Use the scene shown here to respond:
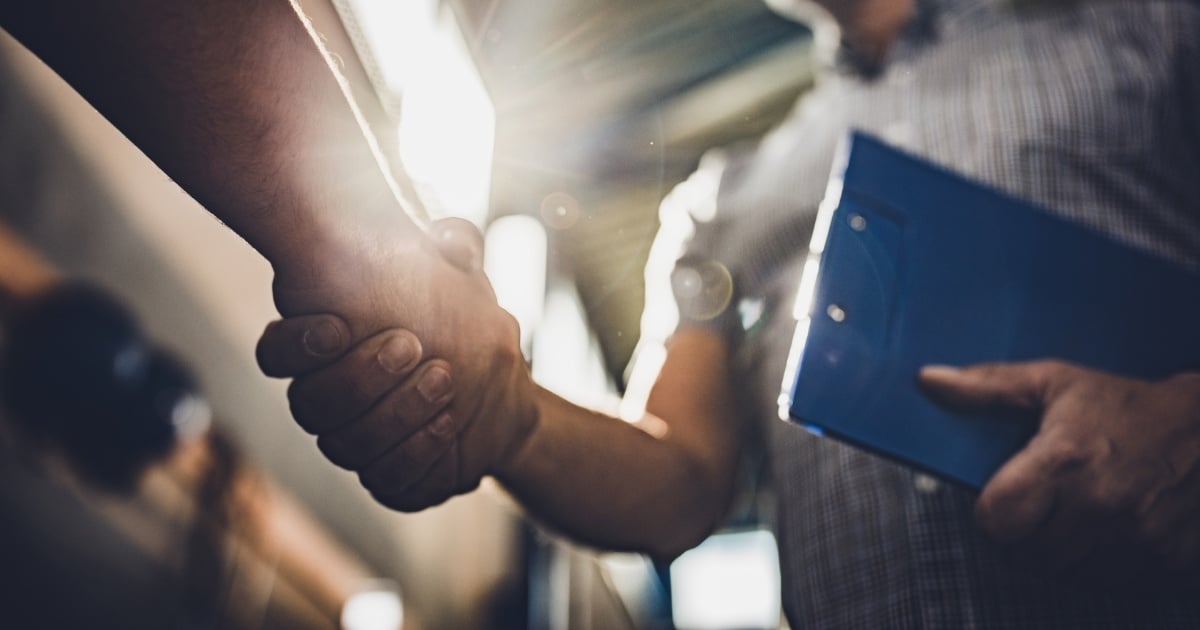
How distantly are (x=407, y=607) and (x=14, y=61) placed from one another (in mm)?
1477

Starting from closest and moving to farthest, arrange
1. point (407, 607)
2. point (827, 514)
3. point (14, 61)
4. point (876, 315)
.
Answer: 1. point (876, 315)
2. point (827, 514)
3. point (14, 61)
4. point (407, 607)

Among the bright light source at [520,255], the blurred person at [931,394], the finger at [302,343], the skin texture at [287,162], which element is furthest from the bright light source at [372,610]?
the finger at [302,343]

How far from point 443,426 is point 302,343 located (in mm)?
123

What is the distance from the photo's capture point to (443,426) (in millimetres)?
514

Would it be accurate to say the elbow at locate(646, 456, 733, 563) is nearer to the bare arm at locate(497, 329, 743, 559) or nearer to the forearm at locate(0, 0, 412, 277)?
the bare arm at locate(497, 329, 743, 559)

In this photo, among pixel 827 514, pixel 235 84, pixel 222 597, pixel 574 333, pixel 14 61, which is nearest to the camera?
pixel 235 84

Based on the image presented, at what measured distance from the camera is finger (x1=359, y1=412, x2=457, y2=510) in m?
0.50

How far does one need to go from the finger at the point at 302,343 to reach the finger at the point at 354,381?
0.01m

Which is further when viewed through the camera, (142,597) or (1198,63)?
(142,597)

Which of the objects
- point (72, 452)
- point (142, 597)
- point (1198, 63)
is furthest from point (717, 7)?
point (142, 597)

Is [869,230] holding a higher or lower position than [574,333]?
higher

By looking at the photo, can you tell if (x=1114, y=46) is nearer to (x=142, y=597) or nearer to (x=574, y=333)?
(x=142, y=597)

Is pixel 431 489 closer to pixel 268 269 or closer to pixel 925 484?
pixel 925 484

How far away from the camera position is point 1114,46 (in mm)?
839
